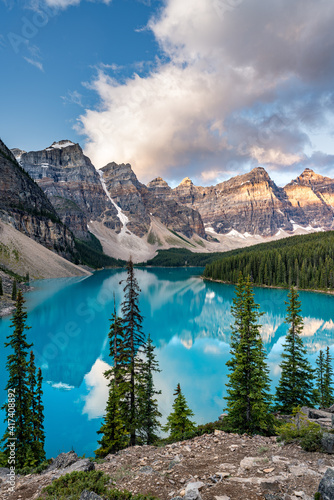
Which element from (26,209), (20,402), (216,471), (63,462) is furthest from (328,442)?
(26,209)

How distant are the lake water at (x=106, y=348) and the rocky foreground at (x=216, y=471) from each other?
30.9 feet

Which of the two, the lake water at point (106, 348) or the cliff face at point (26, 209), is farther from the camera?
the cliff face at point (26, 209)

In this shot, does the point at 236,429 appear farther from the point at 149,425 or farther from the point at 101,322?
the point at 101,322

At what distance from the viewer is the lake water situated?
70.5 feet

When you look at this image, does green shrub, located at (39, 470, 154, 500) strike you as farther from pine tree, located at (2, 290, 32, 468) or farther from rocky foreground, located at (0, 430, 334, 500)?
pine tree, located at (2, 290, 32, 468)

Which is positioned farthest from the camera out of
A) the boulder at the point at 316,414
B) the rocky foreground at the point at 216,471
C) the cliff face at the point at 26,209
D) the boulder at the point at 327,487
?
the cliff face at the point at 26,209

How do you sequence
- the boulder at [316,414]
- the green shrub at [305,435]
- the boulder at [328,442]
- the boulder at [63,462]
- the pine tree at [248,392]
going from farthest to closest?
the pine tree at [248,392] → the boulder at [316,414] → the boulder at [63,462] → the green shrub at [305,435] → the boulder at [328,442]

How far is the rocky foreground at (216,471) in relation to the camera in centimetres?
642

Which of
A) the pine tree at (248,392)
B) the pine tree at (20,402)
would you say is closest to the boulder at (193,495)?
the pine tree at (248,392)

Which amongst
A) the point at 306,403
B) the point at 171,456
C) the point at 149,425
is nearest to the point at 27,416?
the point at 149,425

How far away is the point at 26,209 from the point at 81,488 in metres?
156

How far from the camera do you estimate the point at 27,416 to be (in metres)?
14.6

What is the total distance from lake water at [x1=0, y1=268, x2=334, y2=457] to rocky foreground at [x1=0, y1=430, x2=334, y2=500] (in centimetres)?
942

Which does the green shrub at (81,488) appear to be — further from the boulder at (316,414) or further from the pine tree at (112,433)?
the boulder at (316,414)
